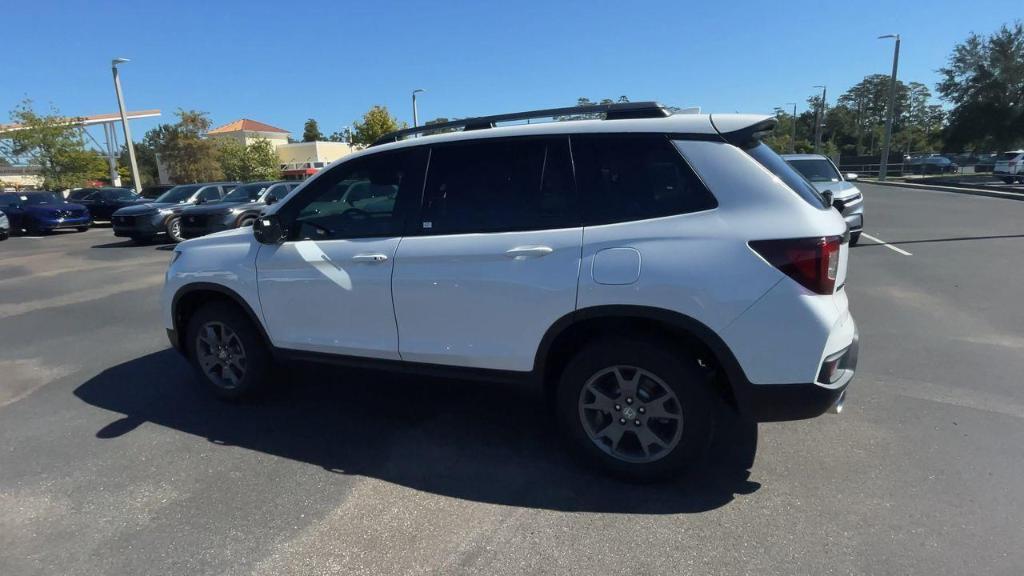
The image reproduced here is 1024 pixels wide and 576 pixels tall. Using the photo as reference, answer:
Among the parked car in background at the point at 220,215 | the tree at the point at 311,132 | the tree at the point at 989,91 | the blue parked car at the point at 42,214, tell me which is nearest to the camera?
the parked car in background at the point at 220,215

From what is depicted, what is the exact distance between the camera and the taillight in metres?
2.73

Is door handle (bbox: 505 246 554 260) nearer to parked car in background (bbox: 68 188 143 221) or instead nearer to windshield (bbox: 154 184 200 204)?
windshield (bbox: 154 184 200 204)

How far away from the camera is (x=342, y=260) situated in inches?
144

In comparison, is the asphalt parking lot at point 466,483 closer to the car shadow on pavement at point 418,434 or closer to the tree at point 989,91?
the car shadow on pavement at point 418,434

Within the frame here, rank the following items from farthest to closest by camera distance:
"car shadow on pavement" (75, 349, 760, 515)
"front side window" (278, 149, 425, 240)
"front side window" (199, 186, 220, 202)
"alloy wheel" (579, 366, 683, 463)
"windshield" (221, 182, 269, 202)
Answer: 1. "front side window" (199, 186, 220, 202)
2. "windshield" (221, 182, 269, 202)
3. "front side window" (278, 149, 425, 240)
4. "car shadow on pavement" (75, 349, 760, 515)
5. "alloy wheel" (579, 366, 683, 463)

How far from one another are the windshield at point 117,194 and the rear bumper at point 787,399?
1008 inches

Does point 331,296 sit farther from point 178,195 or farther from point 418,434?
point 178,195

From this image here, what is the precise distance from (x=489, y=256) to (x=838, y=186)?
9.28 m

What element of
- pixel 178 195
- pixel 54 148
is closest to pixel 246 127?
pixel 54 148

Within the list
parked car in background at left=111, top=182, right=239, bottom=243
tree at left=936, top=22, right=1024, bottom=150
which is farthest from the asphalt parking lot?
tree at left=936, top=22, right=1024, bottom=150

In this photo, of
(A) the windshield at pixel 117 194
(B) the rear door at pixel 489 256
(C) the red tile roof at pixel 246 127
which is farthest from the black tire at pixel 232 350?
(C) the red tile roof at pixel 246 127

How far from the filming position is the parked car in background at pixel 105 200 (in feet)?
73.2

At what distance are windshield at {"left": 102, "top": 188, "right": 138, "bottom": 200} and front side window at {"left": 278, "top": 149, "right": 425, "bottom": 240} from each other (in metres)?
23.2

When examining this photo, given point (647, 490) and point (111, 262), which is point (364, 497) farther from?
point (111, 262)
